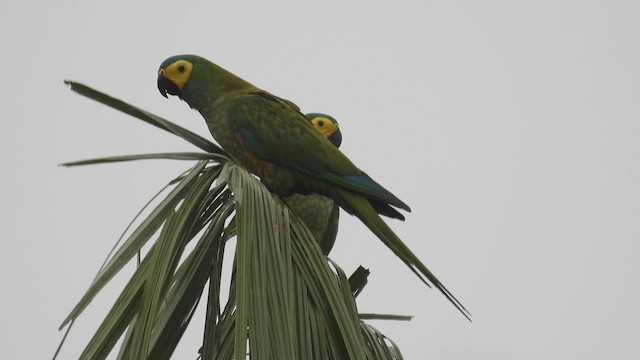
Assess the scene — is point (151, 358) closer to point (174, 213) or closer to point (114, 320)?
point (114, 320)

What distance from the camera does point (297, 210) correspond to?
7.36ft

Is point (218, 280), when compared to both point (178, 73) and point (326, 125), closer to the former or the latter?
point (178, 73)

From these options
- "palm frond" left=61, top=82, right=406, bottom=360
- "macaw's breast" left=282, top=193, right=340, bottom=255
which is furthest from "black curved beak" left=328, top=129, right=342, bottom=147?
"palm frond" left=61, top=82, right=406, bottom=360

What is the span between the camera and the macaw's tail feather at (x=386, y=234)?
1595 mm

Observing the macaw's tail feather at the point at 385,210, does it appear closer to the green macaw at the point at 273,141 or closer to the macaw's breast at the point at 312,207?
the green macaw at the point at 273,141

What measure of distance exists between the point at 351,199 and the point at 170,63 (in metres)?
0.82

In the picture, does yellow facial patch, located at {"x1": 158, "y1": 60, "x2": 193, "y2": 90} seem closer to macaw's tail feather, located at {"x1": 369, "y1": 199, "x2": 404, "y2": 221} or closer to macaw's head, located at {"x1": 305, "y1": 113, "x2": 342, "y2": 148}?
macaw's tail feather, located at {"x1": 369, "y1": 199, "x2": 404, "y2": 221}

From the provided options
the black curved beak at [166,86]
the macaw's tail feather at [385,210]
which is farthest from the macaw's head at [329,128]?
the macaw's tail feather at [385,210]

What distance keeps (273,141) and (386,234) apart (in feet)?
1.79

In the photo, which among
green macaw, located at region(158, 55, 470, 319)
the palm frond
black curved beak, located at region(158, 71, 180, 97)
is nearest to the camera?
the palm frond

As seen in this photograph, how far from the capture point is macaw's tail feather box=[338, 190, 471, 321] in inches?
62.8

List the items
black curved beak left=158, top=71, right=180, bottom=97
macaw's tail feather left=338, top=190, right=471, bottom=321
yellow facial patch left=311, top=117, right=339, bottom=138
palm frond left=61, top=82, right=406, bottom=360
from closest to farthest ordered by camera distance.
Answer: palm frond left=61, top=82, right=406, bottom=360
macaw's tail feather left=338, top=190, right=471, bottom=321
black curved beak left=158, top=71, right=180, bottom=97
yellow facial patch left=311, top=117, right=339, bottom=138

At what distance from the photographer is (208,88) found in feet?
7.73

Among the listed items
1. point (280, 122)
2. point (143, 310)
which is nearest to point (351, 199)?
point (280, 122)
